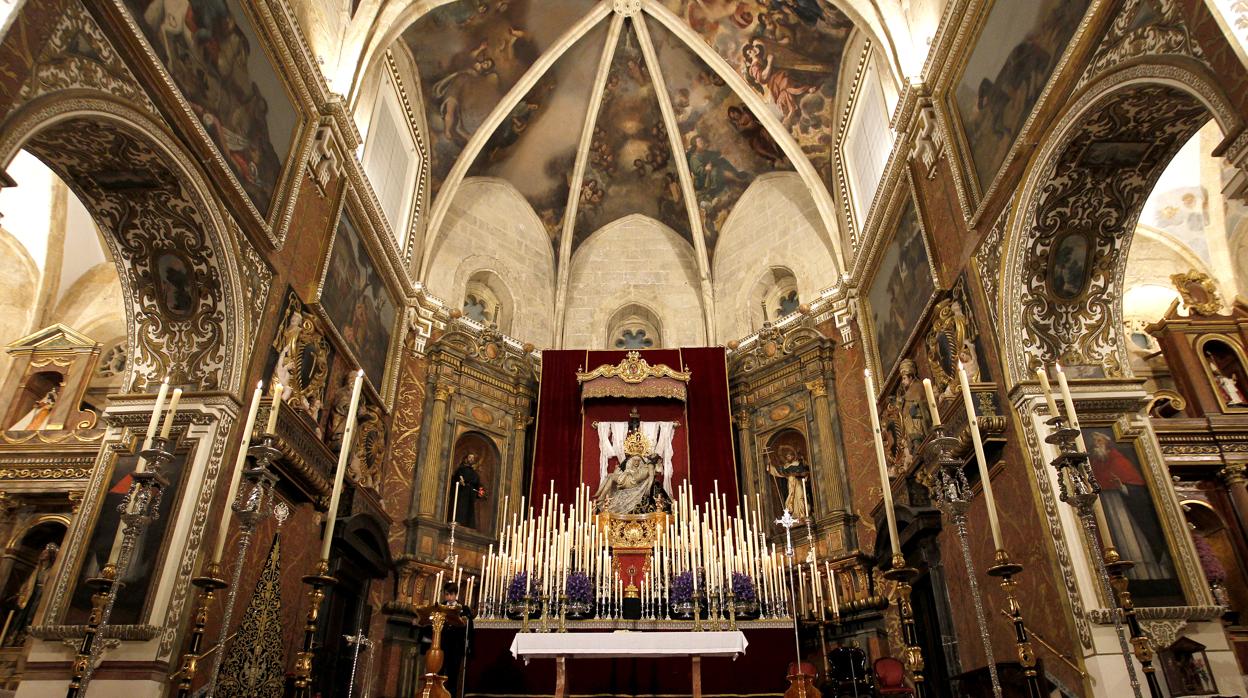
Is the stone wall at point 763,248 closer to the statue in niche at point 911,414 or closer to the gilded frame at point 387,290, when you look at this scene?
the statue in niche at point 911,414

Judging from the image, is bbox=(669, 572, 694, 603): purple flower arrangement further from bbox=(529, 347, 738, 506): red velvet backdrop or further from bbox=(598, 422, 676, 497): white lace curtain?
bbox=(598, 422, 676, 497): white lace curtain

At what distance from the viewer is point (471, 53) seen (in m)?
15.8

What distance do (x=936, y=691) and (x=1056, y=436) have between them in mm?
6388

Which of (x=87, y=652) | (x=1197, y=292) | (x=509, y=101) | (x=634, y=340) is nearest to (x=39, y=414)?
(x=509, y=101)

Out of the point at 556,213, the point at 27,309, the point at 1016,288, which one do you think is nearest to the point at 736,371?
the point at 556,213

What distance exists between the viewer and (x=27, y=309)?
15758mm

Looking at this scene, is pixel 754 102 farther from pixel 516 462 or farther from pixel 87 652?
pixel 87 652

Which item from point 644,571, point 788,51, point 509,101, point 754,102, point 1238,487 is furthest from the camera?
point 509,101

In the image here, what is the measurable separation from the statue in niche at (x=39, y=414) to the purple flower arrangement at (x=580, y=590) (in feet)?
32.9

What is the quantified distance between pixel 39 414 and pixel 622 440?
10.5m

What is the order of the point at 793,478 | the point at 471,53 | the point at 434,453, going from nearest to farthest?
the point at 434,453
the point at 793,478
the point at 471,53

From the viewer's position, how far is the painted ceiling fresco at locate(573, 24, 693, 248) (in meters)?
17.6

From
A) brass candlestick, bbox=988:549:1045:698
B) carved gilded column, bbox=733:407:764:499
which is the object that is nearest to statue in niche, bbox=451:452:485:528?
carved gilded column, bbox=733:407:764:499

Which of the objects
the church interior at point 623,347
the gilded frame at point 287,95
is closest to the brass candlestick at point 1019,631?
the church interior at point 623,347
